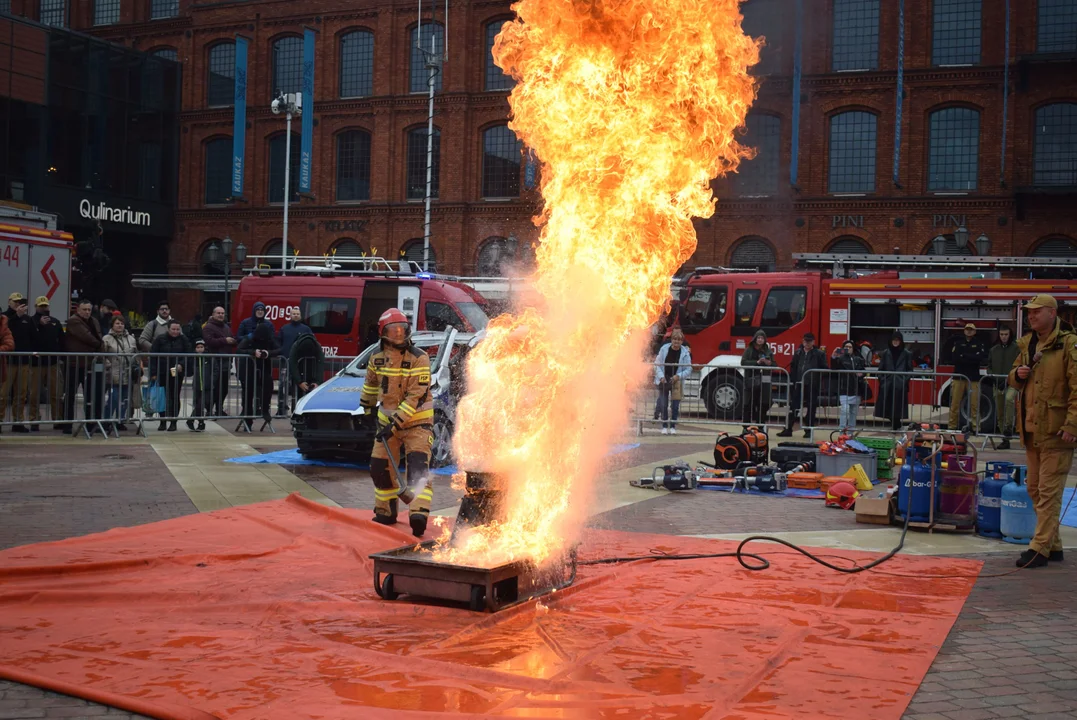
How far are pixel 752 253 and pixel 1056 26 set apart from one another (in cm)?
1270

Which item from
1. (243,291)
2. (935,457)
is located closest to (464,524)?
(935,457)

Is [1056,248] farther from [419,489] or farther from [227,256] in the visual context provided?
[419,489]

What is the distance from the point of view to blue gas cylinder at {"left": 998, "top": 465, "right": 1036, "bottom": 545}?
30.7ft

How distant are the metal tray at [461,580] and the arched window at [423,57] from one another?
37.7 m

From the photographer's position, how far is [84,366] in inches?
614

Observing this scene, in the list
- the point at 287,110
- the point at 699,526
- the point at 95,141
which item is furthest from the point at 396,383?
the point at 95,141

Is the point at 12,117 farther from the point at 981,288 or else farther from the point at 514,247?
the point at 981,288

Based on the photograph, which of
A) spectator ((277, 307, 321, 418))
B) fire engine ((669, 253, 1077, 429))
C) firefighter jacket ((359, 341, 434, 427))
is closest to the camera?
firefighter jacket ((359, 341, 434, 427))

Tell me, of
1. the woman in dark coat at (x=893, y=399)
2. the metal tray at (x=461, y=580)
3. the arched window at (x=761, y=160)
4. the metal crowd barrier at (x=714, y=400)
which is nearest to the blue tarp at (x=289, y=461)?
the metal crowd barrier at (x=714, y=400)

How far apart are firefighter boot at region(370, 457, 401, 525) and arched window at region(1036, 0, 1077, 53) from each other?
33.9 metres

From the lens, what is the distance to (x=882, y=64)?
37156mm

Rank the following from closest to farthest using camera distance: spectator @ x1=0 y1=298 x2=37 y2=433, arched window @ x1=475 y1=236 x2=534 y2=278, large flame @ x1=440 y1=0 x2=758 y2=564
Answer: large flame @ x1=440 y1=0 x2=758 y2=564, spectator @ x1=0 y1=298 x2=37 y2=433, arched window @ x1=475 y1=236 x2=534 y2=278

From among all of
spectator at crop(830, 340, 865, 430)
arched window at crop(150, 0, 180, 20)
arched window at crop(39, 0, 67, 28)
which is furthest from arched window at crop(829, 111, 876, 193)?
arched window at crop(39, 0, 67, 28)

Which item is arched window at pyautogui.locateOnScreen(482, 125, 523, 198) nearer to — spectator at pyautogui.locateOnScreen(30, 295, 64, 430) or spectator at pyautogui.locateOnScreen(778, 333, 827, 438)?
spectator at pyautogui.locateOnScreen(778, 333, 827, 438)
